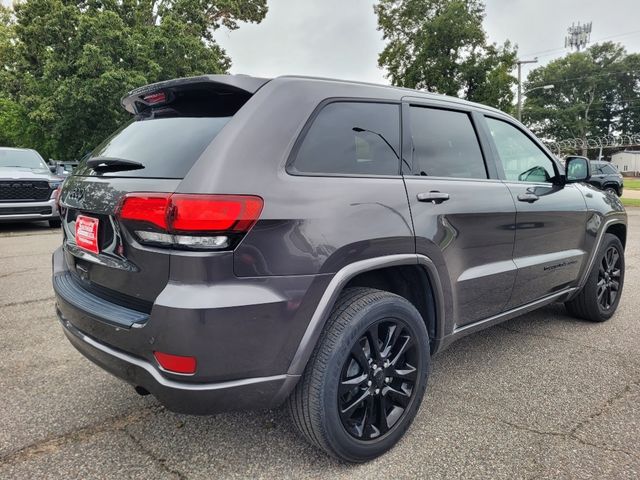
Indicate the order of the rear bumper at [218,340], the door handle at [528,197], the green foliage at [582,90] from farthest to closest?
the green foliage at [582,90] → the door handle at [528,197] → the rear bumper at [218,340]

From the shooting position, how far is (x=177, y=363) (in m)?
1.74

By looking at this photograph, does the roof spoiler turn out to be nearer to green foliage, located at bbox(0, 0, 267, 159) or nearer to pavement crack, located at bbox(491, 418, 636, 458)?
pavement crack, located at bbox(491, 418, 636, 458)

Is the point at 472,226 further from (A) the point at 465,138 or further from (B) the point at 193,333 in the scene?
(B) the point at 193,333

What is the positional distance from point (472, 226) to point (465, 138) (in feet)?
1.98

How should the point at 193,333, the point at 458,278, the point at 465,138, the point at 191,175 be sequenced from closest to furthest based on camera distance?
the point at 193,333, the point at 191,175, the point at 458,278, the point at 465,138

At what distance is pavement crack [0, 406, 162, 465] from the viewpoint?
2174 millimetres

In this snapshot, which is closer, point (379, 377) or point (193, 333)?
point (193, 333)

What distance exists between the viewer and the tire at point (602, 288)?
3.93 meters

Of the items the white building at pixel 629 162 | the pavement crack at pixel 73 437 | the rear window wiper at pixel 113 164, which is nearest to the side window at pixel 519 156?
the rear window wiper at pixel 113 164

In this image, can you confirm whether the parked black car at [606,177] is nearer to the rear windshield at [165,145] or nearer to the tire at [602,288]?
the tire at [602,288]

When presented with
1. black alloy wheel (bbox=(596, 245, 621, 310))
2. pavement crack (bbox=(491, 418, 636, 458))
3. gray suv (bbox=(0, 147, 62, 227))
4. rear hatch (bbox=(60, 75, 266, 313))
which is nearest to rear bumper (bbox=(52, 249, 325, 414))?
rear hatch (bbox=(60, 75, 266, 313))

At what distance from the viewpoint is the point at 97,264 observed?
2.12 meters

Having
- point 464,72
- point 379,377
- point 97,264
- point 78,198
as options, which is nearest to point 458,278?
point 379,377

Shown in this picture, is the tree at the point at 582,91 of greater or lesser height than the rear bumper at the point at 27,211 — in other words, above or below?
above
